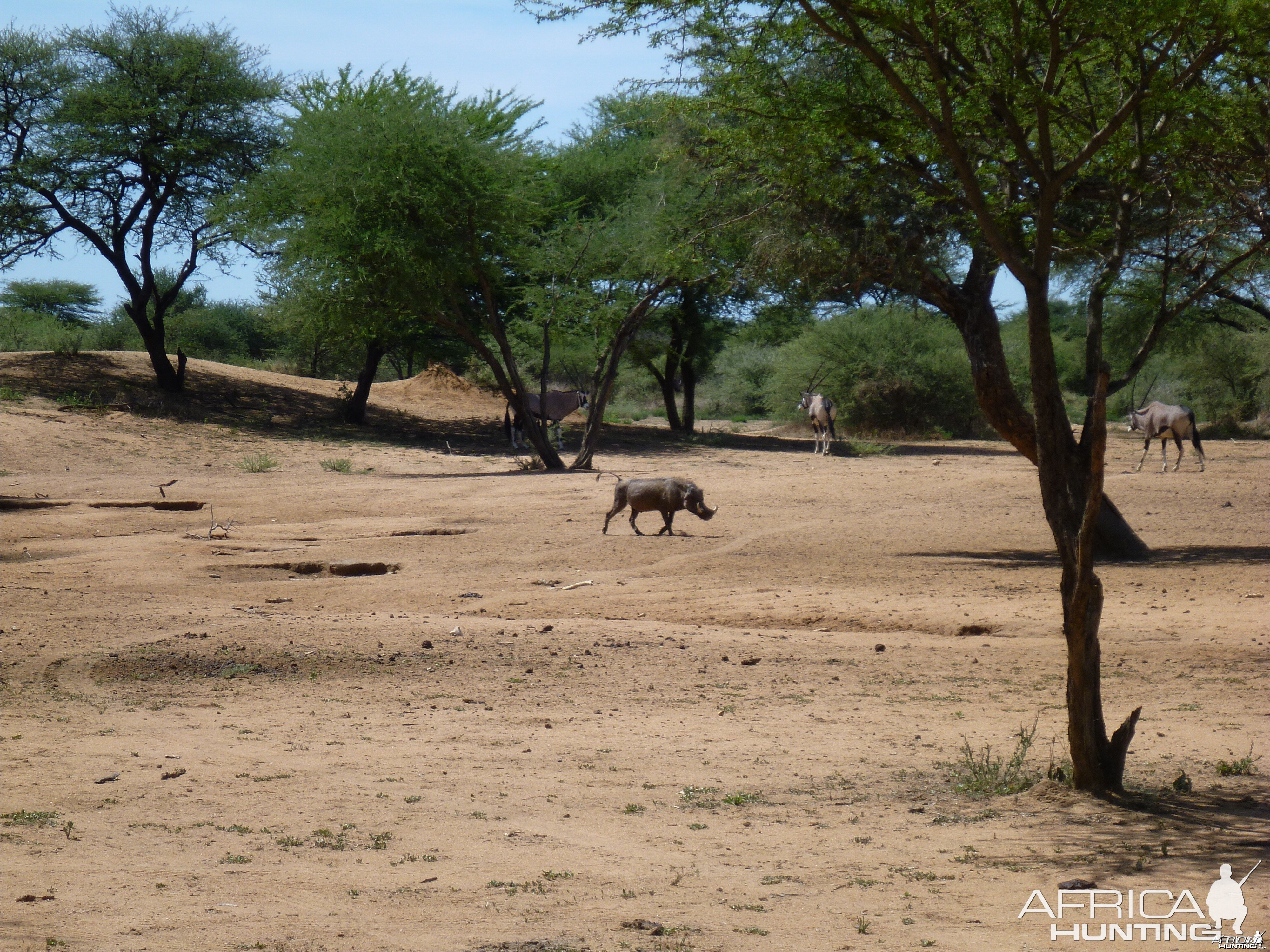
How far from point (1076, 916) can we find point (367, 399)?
33.3m

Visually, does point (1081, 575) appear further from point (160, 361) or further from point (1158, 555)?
point (160, 361)

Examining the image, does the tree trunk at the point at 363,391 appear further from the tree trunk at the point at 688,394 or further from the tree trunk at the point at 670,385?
the tree trunk at the point at 688,394

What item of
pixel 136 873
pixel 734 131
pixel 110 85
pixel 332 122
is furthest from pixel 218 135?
pixel 136 873

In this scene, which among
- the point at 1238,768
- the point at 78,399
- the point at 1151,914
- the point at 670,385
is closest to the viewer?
the point at 1151,914

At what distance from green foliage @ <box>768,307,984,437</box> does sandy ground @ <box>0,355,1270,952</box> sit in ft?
70.5

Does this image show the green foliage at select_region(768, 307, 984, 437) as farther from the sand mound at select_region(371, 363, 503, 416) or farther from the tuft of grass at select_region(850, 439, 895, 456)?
the sand mound at select_region(371, 363, 503, 416)

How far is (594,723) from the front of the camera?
682 cm

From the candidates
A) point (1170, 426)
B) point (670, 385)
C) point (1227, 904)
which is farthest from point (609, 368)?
point (1227, 904)

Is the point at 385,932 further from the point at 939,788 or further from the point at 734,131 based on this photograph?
the point at 734,131

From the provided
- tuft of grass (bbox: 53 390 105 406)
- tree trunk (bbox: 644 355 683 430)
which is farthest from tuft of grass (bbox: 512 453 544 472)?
tree trunk (bbox: 644 355 683 430)

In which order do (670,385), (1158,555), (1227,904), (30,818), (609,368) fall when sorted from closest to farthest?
1. (1227,904)
2. (30,818)
3. (1158,555)
4. (609,368)
5. (670,385)

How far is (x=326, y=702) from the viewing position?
728 centimetres

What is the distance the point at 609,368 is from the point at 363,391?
1017cm

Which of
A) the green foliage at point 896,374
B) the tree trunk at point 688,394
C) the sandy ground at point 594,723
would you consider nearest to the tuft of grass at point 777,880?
the sandy ground at point 594,723
